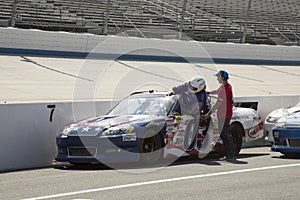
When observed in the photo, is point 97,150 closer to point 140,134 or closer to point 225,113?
point 140,134

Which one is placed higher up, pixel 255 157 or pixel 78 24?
pixel 78 24

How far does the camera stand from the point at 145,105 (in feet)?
38.7

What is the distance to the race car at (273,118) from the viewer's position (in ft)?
45.2

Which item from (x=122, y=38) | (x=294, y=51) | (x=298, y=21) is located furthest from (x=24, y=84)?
(x=298, y=21)

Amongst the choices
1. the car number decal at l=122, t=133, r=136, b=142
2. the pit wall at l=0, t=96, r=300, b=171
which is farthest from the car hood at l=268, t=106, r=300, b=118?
the car number decal at l=122, t=133, r=136, b=142

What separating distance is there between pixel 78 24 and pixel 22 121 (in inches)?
627

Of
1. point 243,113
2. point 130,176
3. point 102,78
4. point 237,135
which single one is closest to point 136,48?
point 102,78

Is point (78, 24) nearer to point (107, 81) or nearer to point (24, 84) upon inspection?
point (107, 81)

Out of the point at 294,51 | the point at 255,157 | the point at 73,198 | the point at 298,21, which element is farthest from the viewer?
the point at 298,21

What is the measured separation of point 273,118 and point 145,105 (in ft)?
12.3

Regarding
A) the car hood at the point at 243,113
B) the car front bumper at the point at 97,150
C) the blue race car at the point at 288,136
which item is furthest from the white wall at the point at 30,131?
the blue race car at the point at 288,136

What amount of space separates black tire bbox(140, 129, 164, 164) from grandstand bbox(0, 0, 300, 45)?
1356 cm

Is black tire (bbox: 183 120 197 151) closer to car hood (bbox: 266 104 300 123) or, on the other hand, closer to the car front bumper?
the car front bumper

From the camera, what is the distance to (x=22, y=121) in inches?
440
